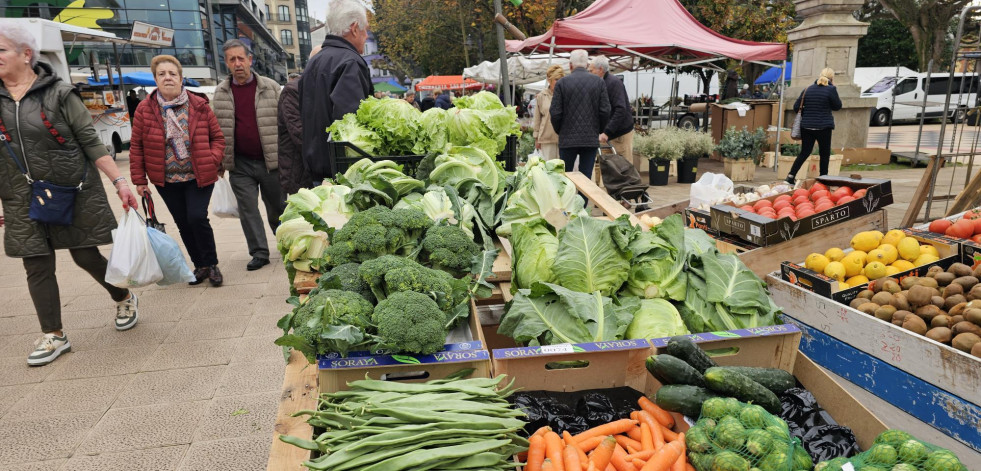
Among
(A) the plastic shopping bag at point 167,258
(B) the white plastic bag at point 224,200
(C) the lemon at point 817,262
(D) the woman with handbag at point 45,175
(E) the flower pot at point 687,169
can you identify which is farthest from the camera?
(E) the flower pot at point 687,169

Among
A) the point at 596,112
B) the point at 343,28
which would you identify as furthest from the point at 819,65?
the point at 343,28

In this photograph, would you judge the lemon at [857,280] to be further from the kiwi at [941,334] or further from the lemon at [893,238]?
the kiwi at [941,334]

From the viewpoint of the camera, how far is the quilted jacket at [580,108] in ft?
24.6

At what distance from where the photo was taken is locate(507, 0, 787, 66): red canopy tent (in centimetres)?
1002

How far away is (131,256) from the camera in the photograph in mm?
4172

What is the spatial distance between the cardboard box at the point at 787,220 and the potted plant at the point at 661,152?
23.0ft

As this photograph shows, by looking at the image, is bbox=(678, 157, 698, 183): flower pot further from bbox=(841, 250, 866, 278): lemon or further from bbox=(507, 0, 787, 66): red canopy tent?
bbox=(841, 250, 866, 278): lemon

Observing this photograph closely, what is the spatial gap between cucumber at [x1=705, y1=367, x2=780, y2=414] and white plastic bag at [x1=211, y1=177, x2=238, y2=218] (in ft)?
18.2

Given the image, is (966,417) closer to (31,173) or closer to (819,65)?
(31,173)

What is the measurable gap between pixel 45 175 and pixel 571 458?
3.98 m

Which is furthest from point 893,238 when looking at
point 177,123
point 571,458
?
point 177,123

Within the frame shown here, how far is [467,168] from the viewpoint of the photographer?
145 inches

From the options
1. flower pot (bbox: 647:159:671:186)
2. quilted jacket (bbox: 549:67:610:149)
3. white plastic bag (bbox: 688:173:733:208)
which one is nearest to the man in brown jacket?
quilted jacket (bbox: 549:67:610:149)

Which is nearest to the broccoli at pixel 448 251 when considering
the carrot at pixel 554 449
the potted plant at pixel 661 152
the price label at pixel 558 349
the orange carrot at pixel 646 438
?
the price label at pixel 558 349
